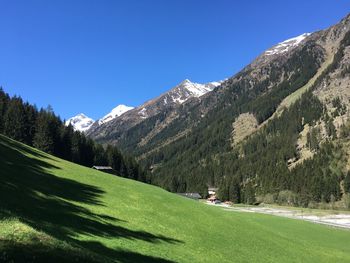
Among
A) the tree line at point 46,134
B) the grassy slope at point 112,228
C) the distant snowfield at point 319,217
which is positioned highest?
the tree line at point 46,134

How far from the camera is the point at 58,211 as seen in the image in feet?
93.4

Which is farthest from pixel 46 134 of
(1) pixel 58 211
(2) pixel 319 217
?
(1) pixel 58 211

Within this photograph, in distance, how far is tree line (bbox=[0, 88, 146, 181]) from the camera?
12725 cm

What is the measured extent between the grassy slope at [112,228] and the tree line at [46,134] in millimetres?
78317

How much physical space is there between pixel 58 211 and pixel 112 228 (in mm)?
4049

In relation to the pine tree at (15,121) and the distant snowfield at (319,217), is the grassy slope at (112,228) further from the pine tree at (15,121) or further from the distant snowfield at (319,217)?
the pine tree at (15,121)

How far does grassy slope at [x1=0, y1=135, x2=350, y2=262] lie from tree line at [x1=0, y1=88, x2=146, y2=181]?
78.3m

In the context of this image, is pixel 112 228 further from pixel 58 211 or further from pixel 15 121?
pixel 15 121

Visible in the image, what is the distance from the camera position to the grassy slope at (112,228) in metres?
17.9

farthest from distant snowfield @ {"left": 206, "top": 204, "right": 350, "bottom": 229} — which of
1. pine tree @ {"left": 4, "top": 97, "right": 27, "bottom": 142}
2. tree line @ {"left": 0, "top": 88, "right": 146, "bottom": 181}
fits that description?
pine tree @ {"left": 4, "top": 97, "right": 27, "bottom": 142}

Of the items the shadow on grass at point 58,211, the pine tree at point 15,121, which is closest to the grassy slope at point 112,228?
the shadow on grass at point 58,211

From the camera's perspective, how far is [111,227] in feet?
96.8

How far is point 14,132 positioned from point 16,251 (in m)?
119

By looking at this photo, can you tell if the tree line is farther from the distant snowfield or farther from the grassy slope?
the grassy slope
